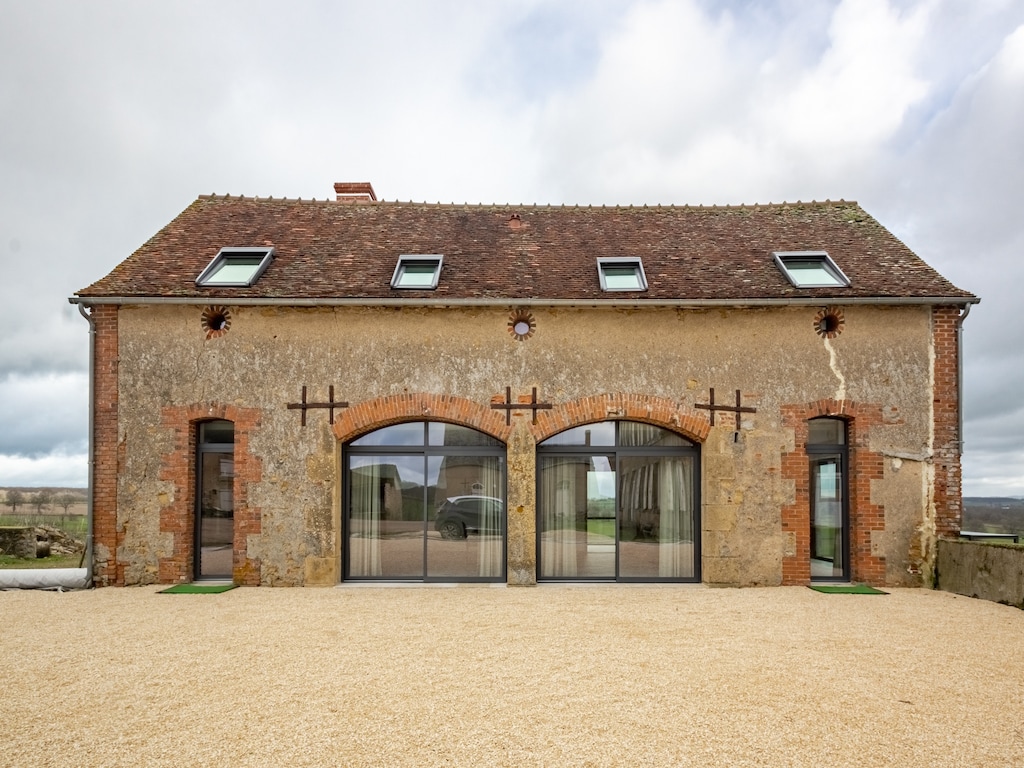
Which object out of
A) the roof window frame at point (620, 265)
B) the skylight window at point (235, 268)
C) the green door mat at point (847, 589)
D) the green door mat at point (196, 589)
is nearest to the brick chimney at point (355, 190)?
the skylight window at point (235, 268)

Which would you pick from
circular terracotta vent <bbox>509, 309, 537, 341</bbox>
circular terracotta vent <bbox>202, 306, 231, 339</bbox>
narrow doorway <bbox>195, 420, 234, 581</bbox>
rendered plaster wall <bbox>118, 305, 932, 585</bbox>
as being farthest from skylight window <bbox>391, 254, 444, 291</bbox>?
narrow doorway <bbox>195, 420, 234, 581</bbox>

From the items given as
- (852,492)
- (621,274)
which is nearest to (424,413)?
(621,274)

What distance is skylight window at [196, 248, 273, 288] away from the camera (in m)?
10.2

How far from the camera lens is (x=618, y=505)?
10.0 metres

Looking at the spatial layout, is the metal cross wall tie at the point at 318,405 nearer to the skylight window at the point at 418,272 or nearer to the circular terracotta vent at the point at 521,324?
the skylight window at the point at 418,272

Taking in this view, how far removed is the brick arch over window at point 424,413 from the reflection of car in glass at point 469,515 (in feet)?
3.23

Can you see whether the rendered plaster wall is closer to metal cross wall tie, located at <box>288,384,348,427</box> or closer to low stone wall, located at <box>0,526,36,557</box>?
metal cross wall tie, located at <box>288,384,348,427</box>

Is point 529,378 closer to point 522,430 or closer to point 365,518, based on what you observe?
point 522,430

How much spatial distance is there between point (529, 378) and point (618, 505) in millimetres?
2195

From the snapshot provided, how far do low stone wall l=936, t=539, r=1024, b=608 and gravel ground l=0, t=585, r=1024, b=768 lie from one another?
31 cm

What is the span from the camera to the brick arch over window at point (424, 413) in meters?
9.80

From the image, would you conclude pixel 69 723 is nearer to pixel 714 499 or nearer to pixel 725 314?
pixel 714 499

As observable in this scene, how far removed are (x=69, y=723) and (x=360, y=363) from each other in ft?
19.2

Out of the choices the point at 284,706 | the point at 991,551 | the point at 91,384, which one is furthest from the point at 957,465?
the point at 91,384
